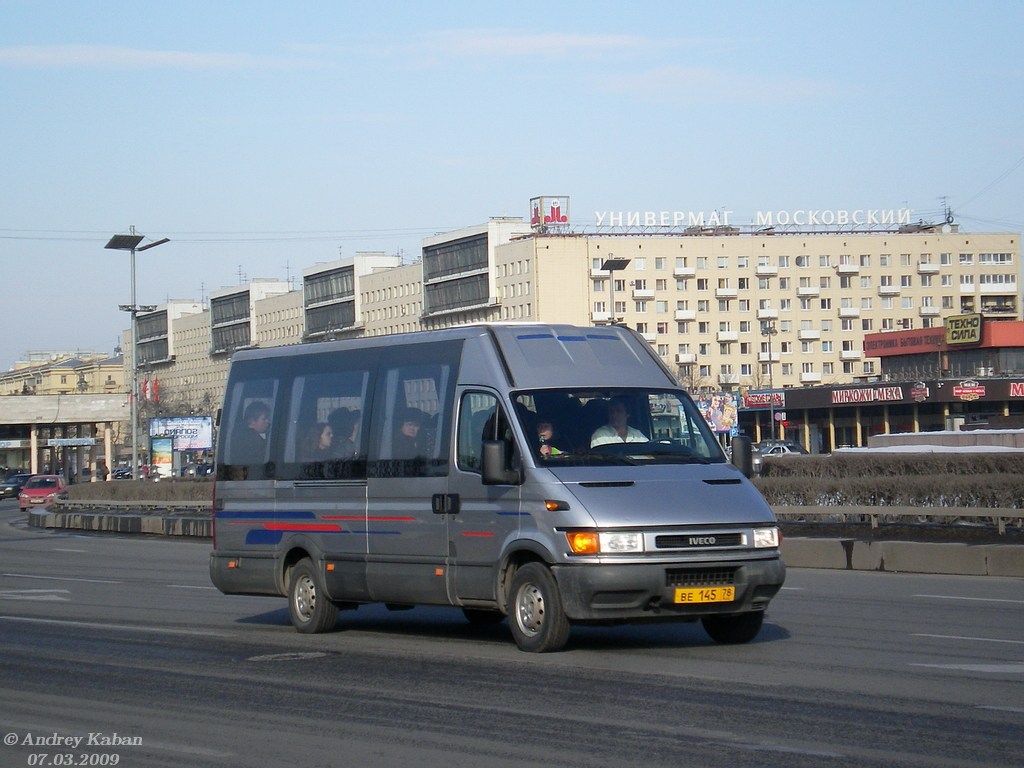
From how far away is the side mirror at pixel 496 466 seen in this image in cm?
1183

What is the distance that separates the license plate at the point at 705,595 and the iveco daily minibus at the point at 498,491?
0.01 meters

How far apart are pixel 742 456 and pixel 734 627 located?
157 cm

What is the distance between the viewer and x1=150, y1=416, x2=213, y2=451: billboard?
66250 millimetres

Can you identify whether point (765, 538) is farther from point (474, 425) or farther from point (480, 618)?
point (480, 618)

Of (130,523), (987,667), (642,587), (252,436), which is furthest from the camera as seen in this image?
(130,523)

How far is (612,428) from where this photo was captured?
40.5 feet

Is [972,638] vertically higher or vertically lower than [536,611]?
lower

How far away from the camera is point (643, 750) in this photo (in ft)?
25.7

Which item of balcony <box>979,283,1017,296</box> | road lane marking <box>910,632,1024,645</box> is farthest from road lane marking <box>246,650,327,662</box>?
balcony <box>979,283,1017,296</box>

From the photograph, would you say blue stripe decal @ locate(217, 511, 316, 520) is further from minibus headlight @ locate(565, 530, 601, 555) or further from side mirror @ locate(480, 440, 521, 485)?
minibus headlight @ locate(565, 530, 601, 555)

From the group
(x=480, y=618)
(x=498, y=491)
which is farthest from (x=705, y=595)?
(x=480, y=618)

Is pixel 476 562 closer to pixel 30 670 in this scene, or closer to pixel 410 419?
pixel 410 419

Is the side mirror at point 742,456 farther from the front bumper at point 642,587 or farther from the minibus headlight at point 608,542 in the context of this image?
the minibus headlight at point 608,542

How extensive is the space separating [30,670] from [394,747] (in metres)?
5.06
